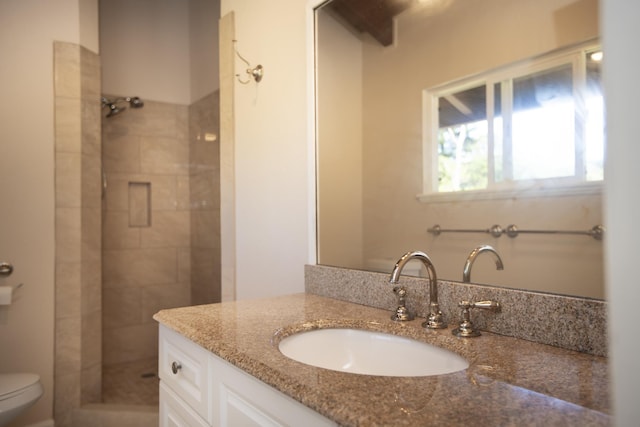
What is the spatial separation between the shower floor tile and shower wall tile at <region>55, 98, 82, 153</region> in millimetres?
1458

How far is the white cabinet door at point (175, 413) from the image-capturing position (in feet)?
3.66

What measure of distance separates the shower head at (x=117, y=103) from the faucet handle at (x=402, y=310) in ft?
8.46

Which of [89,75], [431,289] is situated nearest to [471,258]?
[431,289]

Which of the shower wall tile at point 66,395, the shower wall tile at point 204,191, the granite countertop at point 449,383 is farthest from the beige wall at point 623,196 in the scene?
the shower wall tile at point 204,191

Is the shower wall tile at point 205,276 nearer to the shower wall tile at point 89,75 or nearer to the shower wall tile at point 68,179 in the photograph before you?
the shower wall tile at point 68,179

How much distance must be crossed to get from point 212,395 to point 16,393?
1508mm

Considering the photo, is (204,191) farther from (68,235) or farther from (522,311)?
(522,311)

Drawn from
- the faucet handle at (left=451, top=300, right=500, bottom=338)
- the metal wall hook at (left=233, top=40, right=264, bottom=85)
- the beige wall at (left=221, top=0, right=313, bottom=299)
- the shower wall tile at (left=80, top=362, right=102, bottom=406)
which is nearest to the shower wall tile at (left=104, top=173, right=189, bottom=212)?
the shower wall tile at (left=80, top=362, right=102, bottom=406)

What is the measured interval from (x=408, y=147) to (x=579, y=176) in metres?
0.53

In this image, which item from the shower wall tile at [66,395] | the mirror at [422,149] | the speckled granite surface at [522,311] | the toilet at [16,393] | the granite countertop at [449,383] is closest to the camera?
the granite countertop at [449,383]

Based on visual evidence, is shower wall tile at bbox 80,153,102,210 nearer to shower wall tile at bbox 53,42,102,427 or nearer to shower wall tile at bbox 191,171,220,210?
shower wall tile at bbox 53,42,102,427

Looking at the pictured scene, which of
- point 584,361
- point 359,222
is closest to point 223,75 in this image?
point 359,222

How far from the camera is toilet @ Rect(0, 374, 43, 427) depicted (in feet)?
6.27

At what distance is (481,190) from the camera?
3.83 ft
